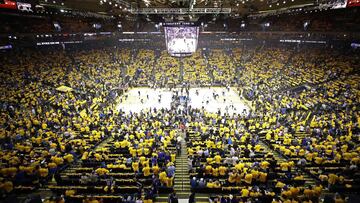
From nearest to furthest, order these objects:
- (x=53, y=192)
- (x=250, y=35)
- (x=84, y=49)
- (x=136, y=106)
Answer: (x=53, y=192) < (x=136, y=106) < (x=84, y=49) < (x=250, y=35)

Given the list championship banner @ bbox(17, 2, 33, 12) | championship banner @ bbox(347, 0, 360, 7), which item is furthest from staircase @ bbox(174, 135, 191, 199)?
championship banner @ bbox(17, 2, 33, 12)

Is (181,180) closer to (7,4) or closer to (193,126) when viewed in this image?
(193,126)

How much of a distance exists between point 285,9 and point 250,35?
14.9 metres

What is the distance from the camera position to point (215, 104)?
27.3m

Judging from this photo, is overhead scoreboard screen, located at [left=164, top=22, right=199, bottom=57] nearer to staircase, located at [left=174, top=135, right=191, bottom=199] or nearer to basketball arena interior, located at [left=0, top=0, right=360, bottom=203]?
basketball arena interior, located at [left=0, top=0, right=360, bottom=203]

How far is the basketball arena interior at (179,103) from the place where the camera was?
33.9 ft

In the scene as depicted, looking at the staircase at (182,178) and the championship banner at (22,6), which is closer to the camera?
the staircase at (182,178)

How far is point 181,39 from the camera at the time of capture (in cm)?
2502

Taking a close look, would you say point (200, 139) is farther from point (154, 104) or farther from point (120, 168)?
point (154, 104)

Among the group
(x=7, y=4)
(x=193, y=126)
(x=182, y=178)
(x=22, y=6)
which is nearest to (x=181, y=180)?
(x=182, y=178)

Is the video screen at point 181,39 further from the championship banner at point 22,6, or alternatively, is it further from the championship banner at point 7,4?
the championship banner at point 7,4

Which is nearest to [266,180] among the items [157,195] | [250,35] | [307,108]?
[157,195]

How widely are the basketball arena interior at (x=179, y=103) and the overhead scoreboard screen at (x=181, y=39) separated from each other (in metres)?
0.12

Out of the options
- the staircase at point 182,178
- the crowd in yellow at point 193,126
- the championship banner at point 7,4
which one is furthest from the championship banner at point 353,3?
the championship banner at point 7,4
